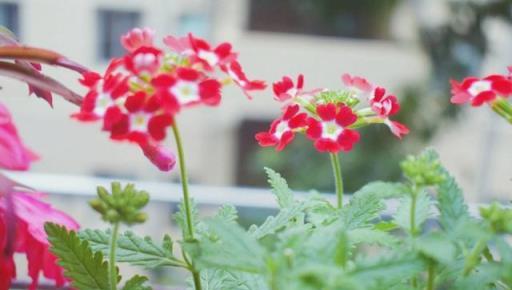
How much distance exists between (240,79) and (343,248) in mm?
98

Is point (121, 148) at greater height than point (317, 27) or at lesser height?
lesser

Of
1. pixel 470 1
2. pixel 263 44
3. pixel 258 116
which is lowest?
pixel 258 116

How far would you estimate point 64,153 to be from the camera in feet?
16.9

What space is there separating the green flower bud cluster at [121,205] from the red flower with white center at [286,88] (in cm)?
12

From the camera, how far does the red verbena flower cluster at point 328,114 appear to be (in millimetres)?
353

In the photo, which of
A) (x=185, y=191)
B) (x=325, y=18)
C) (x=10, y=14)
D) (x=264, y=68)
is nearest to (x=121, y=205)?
(x=185, y=191)

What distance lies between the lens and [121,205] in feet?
0.95

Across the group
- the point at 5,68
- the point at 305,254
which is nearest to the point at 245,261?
the point at 305,254

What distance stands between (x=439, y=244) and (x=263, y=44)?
4651 millimetres

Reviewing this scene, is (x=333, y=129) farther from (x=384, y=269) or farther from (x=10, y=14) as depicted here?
(x=10, y=14)

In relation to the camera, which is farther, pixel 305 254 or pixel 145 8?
pixel 145 8

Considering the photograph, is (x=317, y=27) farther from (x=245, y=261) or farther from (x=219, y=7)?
(x=245, y=261)

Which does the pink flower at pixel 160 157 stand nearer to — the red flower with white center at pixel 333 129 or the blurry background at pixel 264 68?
the red flower with white center at pixel 333 129

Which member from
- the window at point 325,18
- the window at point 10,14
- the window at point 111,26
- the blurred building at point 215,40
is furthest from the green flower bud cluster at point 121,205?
the window at point 10,14
